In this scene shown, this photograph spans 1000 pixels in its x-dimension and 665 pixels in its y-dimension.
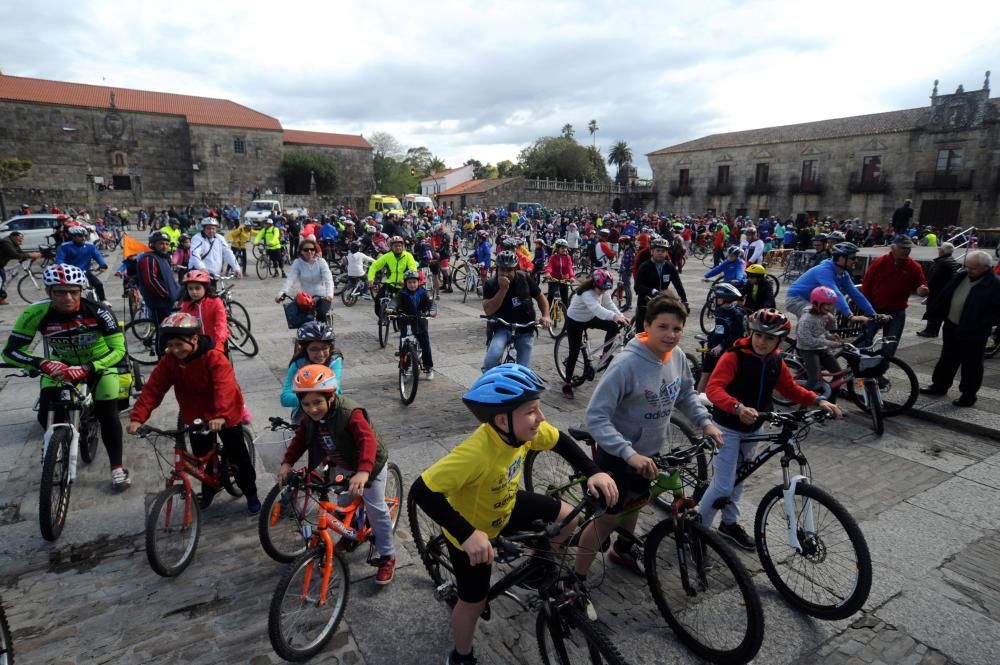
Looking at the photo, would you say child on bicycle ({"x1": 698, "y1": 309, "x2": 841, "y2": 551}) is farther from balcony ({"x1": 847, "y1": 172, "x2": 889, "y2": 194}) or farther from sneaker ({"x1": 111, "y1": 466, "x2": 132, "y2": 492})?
balcony ({"x1": 847, "y1": 172, "x2": 889, "y2": 194})

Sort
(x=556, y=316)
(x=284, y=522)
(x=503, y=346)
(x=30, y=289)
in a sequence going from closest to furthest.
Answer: (x=284, y=522)
(x=503, y=346)
(x=556, y=316)
(x=30, y=289)

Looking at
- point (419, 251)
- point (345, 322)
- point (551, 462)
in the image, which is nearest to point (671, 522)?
point (551, 462)

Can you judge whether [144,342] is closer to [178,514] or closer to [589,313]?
[178,514]

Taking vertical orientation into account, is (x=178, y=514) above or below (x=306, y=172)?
below

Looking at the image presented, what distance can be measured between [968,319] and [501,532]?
7.00 m

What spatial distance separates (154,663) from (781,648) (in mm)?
3576

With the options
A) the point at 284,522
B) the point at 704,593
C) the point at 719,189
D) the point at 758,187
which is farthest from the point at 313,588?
the point at 719,189

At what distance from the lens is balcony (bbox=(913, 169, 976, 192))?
35.8 m

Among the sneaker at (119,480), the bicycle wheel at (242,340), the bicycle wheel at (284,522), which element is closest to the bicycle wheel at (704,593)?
the bicycle wheel at (284,522)

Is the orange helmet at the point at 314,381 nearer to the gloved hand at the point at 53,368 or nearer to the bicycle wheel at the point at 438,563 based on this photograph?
the bicycle wheel at the point at 438,563

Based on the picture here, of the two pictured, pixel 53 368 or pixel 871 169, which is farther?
pixel 871 169

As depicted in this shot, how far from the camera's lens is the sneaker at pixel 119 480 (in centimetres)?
472

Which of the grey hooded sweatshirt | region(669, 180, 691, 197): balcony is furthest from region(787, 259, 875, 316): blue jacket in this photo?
region(669, 180, 691, 197): balcony

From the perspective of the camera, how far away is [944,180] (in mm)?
36750
